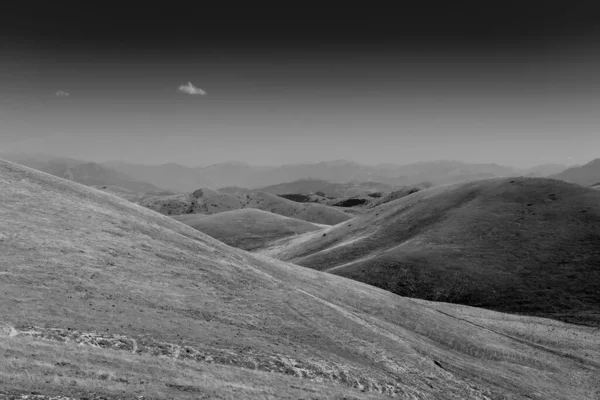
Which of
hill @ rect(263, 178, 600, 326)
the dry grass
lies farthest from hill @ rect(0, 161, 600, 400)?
hill @ rect(263, 178, 600, 326)

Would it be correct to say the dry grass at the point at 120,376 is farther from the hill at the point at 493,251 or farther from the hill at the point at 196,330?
the hill at the point at 493,251

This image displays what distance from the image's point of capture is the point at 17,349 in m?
21.2

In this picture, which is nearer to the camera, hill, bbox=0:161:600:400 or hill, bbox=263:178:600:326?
hill, bbox=0:161:600:400

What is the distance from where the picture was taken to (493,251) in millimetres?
98312

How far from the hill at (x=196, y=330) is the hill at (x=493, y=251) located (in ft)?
77.6

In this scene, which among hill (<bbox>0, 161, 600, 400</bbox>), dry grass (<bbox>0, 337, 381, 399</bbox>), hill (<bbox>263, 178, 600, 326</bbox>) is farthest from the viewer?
hill (<bbox>263, 178, 600, 326</bbox>)

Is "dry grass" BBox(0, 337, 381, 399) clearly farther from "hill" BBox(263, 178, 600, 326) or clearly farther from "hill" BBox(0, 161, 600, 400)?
"hill" BBox(263, 178, 600, 326)

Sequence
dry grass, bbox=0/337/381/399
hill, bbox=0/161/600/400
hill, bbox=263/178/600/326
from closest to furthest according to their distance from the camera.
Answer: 1. dry grass, bbox=0/337/381/399
2. hill, bbox=0/161/600/400
3. hill, bbox=263/178/600/326

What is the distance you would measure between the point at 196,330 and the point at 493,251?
8943cm

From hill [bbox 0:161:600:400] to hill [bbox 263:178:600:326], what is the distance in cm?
2367

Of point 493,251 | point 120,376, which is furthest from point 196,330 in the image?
point 493,251

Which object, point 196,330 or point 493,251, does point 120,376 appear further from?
point 493,251

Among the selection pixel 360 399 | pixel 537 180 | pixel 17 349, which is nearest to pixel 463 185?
pixel 537 180

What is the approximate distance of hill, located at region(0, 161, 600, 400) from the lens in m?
22.8
